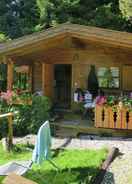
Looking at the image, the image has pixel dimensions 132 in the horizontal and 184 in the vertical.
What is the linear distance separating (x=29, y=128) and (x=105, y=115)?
2657 millimetres

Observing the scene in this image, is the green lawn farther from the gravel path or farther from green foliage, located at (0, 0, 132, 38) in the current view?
green foliage, located at (0, 0, 132, 38)

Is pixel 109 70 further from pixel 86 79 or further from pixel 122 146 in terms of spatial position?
pixel 122 146

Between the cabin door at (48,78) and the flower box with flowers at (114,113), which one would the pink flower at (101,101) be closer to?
the flower box with flowers at (114,113)

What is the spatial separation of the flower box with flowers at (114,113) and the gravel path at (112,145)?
553 millimetres

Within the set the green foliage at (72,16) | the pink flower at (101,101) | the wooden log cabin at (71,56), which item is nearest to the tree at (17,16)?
the green foliage at (72,16)

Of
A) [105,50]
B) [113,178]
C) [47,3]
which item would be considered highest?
[47,3]

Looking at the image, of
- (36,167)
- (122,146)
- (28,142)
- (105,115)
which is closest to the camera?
(36,167)

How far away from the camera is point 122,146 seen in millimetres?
11344

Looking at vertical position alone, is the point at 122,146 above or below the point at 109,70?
below

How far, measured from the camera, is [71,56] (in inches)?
605

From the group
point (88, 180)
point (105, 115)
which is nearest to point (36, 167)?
point (88, 180)

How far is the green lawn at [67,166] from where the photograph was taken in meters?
8.57

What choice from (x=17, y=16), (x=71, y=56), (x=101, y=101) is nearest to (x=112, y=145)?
(x=101, y=101)

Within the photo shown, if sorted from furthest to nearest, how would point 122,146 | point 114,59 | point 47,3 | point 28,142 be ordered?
point 47,3 → point 114,59 → point 28,142 → point 122,146
